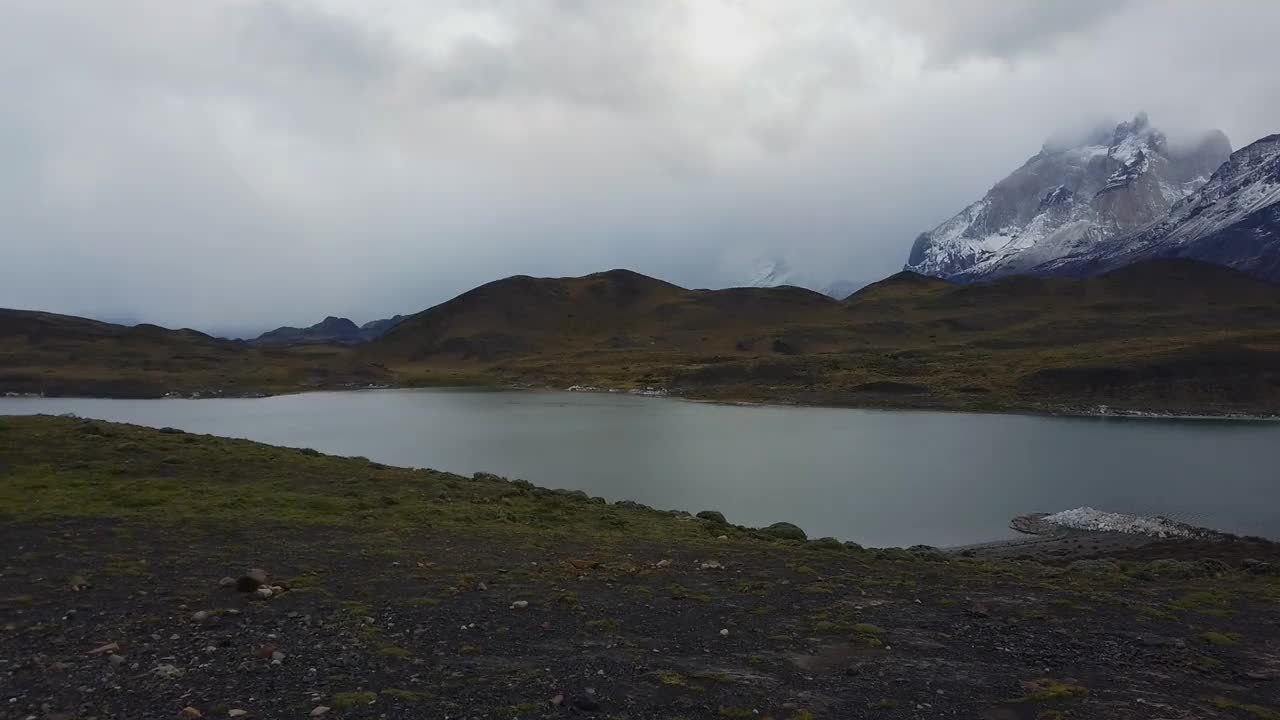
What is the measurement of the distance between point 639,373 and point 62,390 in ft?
301

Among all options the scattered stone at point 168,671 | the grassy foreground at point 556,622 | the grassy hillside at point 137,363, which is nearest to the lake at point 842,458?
the grassy foreground at point 556,622

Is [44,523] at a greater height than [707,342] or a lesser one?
lesser

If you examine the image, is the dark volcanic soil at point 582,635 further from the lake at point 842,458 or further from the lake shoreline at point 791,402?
the lake shoreline at point 791,402

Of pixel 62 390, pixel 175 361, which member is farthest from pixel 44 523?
pixel 175 361

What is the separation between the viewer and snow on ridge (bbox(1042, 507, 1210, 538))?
28.1 meters

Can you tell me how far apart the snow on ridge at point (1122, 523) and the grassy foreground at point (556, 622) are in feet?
31.7

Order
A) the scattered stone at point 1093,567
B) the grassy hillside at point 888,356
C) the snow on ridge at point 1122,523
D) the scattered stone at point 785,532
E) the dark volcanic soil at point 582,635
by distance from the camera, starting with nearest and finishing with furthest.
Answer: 1. the dark volcanic soil at point 582,635
2. the scattered stone at point 1093,567
3. the scattered stone at point 785,532
4. the snow on ridge at point 1122,523
5. the grassy hillside at point 888,356

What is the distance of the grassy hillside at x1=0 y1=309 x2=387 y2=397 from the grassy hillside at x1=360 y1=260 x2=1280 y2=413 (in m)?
21.9

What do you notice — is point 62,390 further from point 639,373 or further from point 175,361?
point 639,373

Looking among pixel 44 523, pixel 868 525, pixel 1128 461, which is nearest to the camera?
pixel 44 523

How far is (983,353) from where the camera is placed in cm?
11812

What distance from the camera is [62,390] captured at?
11812 centimetres

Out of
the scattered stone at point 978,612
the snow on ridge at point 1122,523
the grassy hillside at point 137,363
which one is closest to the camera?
the scattered stone at point 978,612

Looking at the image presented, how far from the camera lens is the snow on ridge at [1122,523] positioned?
2814 centimetres
